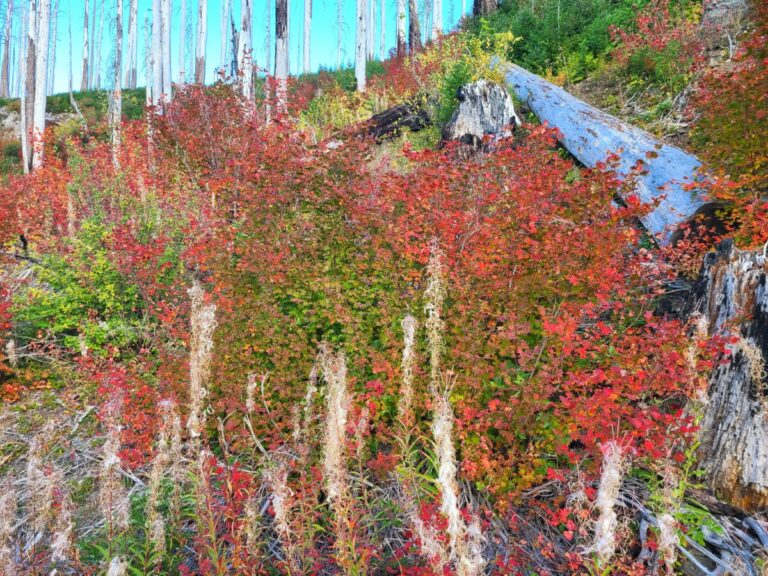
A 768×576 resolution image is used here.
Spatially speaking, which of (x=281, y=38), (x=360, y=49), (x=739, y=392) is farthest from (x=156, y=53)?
(x=739, y=392)

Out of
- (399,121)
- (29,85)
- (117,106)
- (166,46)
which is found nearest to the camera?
(399,121)

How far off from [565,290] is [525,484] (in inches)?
48.6

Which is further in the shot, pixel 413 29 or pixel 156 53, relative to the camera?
pixel 413 29

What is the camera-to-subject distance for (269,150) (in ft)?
13.2

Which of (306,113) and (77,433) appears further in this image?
(306,113)

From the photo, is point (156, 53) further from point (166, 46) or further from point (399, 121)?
point (399, 121)

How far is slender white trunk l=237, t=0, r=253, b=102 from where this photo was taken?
10.4 meters

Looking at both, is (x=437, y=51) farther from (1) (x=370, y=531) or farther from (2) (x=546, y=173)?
(1) (x=370, y=531)

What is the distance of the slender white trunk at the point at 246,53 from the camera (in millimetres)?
10352

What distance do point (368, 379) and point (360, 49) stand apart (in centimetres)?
1412

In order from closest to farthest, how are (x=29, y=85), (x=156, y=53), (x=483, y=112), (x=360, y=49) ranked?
(x=483, y=112) < (x=156, y=53) < (x=360, y=49) < (x=29, y=85)

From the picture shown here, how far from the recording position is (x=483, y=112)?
26.5ft

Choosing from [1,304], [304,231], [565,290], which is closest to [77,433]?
[1,304]

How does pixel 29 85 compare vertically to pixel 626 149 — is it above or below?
above
